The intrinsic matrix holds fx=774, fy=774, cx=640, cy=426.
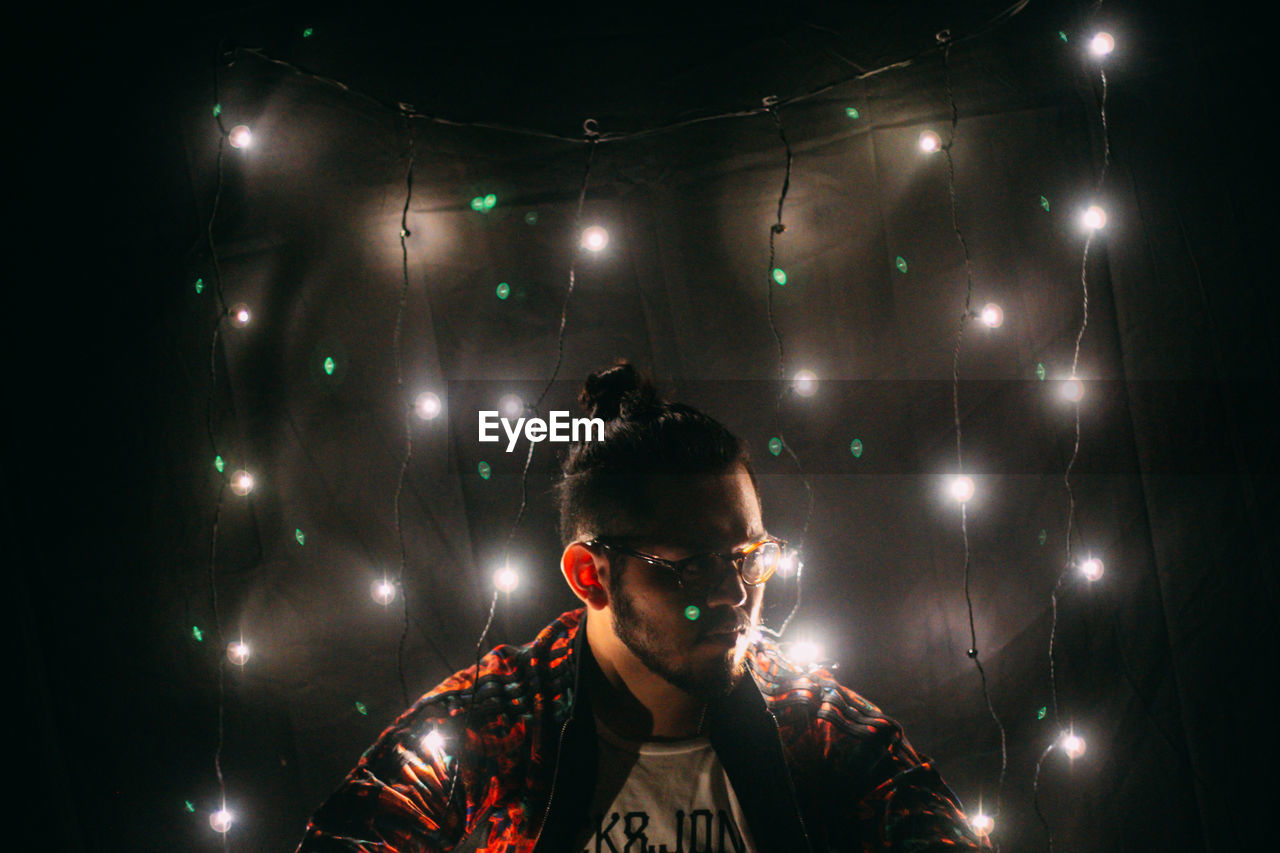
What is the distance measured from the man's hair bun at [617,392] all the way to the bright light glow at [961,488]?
0.85m

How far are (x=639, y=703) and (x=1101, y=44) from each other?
1.98 meters

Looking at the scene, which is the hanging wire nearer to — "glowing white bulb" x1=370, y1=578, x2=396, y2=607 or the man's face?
the man's face

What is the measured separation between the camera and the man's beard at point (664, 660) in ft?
4.87

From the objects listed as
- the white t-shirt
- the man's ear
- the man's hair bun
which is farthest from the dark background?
the white t-shirt

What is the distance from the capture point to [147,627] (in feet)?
6.57

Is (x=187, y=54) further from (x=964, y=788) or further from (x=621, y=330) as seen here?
(x=964, y=788)

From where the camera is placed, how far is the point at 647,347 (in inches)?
79.2

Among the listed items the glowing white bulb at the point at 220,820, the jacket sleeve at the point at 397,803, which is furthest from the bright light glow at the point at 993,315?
the glowing white bulb at the point at 220,820

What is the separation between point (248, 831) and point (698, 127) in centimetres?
215

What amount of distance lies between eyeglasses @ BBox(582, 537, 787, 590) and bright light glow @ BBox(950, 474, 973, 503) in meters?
0.71

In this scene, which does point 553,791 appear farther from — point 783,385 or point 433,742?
point 783,385

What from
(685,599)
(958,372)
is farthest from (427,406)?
(958,372)

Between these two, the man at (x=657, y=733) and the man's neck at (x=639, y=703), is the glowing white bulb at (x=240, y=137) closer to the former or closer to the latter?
the man at (x=657, y=733)

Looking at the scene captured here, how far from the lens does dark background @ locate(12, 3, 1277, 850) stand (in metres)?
1.98
